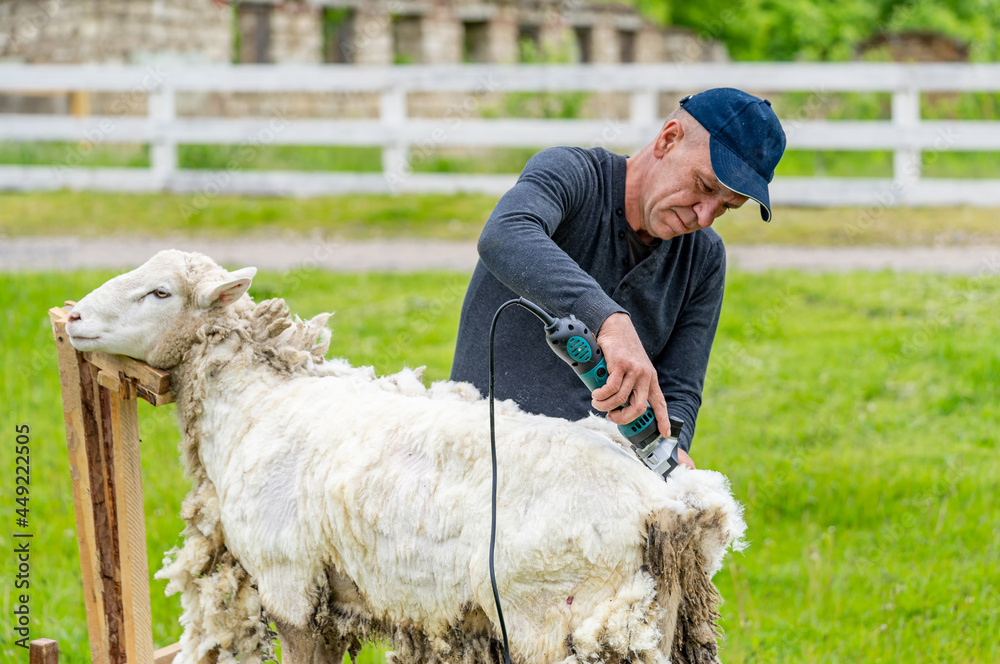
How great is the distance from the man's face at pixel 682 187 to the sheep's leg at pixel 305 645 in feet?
4.27

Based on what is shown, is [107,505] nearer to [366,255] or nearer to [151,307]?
[151,307]

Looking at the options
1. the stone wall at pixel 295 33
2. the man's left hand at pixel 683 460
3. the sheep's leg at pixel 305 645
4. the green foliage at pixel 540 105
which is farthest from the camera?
the stone wall at pixel 295 33

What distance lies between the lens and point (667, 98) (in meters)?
24.2

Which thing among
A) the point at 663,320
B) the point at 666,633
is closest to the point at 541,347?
the point at 663,320

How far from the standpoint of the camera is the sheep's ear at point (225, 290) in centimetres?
252

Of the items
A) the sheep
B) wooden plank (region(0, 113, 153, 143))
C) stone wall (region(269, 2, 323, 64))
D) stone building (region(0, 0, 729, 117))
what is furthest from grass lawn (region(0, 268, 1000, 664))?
stone wall (region(269, 2, 323, 64))

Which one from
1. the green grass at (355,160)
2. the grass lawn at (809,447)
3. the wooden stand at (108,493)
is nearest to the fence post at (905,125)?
the green grass at (355,160)

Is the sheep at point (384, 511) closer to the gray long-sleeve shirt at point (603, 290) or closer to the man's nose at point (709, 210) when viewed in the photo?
the gray long-sleeve shirt at point (603, 290)

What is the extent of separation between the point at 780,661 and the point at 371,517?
79.1 inches

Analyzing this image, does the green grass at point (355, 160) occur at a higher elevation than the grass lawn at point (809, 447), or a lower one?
higher

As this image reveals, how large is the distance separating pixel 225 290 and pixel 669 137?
1.17m

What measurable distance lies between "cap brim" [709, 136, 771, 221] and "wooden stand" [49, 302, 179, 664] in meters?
1.51

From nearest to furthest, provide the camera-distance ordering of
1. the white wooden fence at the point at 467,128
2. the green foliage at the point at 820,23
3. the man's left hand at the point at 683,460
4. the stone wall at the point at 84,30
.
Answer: the man's left hand at the point at 683,460, the white wooden fence at the point at 467,128, the stone wall at the point at 84,30, the green foliage at the point at 820,23

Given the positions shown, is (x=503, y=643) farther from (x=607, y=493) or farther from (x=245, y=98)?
(x=245, y=98)
